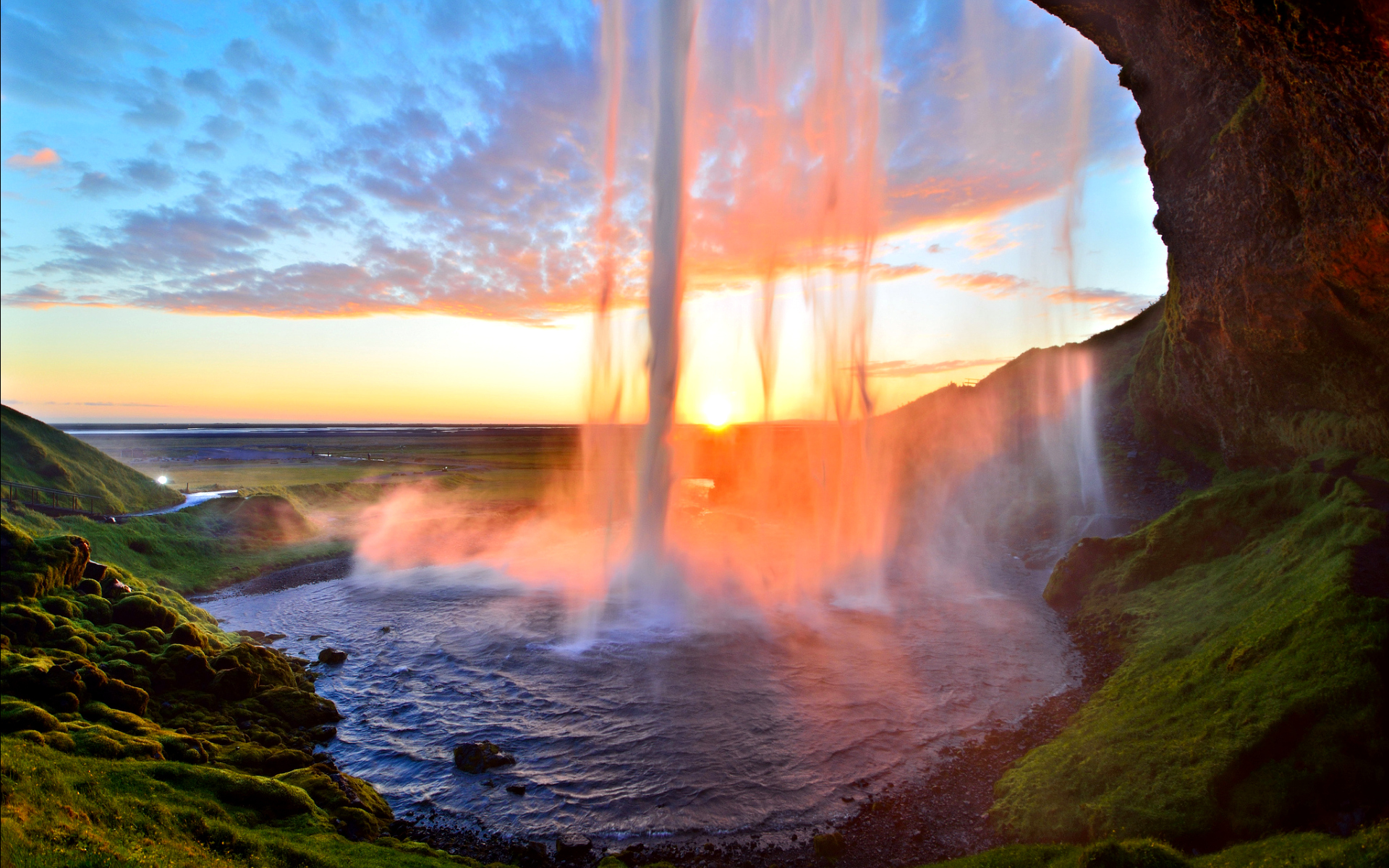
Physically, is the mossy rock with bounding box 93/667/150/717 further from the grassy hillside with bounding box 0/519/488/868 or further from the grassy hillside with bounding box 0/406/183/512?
the grassy hillside with bounding box 0/406/183/512

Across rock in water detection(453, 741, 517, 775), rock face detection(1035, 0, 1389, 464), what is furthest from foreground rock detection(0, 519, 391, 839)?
rock face detection(1035, 0, 1389, 464)

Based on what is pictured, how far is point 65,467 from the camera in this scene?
140 ft

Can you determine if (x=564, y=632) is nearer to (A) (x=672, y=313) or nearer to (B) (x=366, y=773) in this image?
(B) (x=366, y=773)

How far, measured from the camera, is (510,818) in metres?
17.8

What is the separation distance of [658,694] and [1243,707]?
19.2m

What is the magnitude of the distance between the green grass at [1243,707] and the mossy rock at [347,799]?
17.2m

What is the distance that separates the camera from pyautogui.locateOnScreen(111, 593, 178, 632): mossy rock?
23.1 meters

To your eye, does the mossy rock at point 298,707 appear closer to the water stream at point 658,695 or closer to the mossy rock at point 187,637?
the water stream at point 658,695

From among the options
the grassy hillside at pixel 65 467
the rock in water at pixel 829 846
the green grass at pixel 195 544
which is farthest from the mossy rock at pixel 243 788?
the grassy hillside at pixel 65 467

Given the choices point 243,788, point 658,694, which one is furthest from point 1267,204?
point 243,788

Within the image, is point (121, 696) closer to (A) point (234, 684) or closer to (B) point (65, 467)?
(A) point (234, 684)

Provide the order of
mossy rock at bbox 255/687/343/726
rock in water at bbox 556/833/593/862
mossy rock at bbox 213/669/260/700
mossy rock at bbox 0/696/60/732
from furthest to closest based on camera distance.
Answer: mossy rock at bbox 255/687/343/726 → mossy rock at bbox 213/669/260/700 → rock in water at bbox 556/833/593/862 → mossy rock at bbox 0/696/60/732

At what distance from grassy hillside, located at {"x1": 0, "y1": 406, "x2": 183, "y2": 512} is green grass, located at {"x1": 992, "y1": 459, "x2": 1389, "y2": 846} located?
58.4m

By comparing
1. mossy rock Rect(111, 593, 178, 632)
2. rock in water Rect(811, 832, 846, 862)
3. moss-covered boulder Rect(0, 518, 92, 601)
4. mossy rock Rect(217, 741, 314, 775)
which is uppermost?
moss-covered boulder Rect(0, 518, 92, 601)
